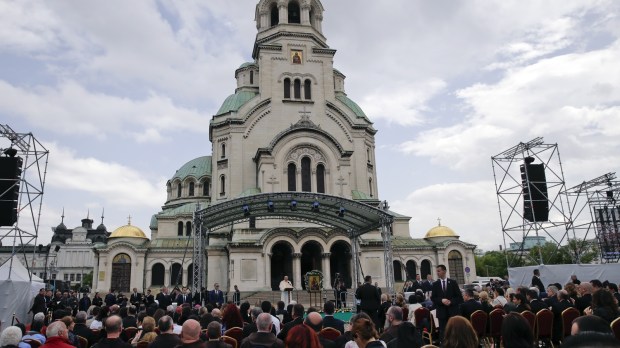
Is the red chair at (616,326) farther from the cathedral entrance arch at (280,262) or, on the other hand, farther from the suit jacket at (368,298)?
the cathedral entrance arch at (280,262)

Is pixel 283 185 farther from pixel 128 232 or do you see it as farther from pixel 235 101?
pixel 128 232

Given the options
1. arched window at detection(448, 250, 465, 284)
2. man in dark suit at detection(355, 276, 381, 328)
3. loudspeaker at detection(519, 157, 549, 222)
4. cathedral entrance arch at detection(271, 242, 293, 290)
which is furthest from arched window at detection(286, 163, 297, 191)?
man in dark suit at detection(355, 276, 381, 328)

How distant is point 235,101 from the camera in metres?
46.8

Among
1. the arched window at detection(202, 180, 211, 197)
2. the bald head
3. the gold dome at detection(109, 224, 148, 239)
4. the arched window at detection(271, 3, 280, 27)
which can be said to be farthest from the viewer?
the arched window at detection(202, 180, 211, 197)

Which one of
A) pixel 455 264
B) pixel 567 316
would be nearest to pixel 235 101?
pixel 455 264

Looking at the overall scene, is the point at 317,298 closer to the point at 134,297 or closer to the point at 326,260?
the point at 326,260

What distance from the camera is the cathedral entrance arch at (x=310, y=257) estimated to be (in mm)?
37469

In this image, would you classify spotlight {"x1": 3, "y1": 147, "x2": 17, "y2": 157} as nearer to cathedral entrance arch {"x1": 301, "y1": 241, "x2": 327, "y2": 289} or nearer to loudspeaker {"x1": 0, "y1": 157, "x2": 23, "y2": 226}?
loudspeaker {"x1": 0, "y1": 157, "x2": 23, "y2": 226}

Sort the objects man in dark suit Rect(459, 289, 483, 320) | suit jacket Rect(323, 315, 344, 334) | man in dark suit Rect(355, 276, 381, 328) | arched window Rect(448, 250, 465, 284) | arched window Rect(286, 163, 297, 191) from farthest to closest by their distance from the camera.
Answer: arched window Rect(448, 250, 465, 284)
arched window Rect(286, 163, 297, 191)
man in dark suit Rect(355, 276, 381, 328)
man in dark suit Rect(459, 289, 483, 320)
suit jacket Rect(323, 315, 344, 334)

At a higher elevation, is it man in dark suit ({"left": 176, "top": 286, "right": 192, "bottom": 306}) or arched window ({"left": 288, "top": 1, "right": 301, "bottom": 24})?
arched window ({"left": 288, "top": 1, "right": 301, "bottom": 24})

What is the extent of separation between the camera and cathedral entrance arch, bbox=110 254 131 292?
4034cm

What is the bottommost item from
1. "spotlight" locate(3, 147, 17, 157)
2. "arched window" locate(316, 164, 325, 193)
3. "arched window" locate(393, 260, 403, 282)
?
"arched window" locate(393, 260, 403, 282)

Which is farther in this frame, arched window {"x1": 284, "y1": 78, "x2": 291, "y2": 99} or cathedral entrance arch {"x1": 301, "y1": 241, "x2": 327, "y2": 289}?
arched window {"x1": 284, "y1": 78, "x2": 291, "y2": 99}

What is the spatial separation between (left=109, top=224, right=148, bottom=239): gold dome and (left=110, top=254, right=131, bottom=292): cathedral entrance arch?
6.81 ft
